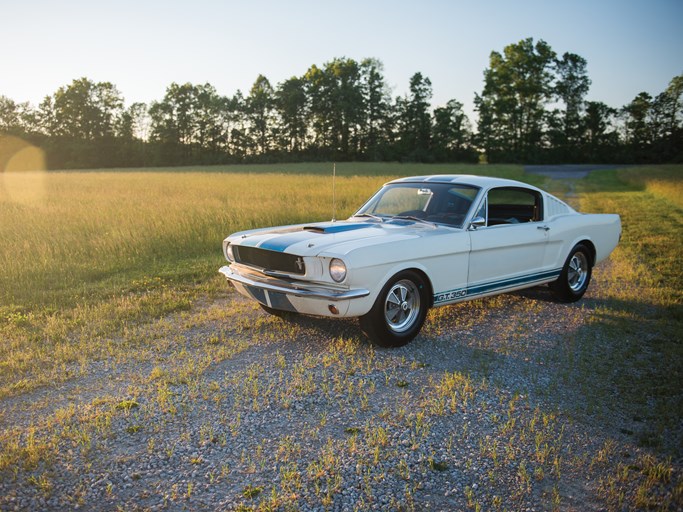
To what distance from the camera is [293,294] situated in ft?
14.9

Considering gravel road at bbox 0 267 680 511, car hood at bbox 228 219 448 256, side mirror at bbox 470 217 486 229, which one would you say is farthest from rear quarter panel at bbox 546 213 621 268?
car hood at bbox 228 219 448 256

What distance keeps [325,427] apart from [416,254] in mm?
1865

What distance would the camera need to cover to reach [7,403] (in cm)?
378

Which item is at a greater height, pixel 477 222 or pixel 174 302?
pixel 477 222

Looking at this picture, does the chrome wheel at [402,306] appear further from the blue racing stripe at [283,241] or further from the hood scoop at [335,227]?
the blue racing stripe at [283,241]

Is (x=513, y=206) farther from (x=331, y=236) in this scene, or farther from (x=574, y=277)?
(x=331, y=236)

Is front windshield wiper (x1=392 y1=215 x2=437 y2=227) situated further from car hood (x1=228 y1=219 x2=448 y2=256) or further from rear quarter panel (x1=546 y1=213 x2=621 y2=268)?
rear quarter panel (x1=546 y1=213 x2=621 y2=268)

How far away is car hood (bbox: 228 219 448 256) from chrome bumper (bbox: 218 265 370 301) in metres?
0.30

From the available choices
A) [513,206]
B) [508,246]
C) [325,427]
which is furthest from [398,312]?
[513,206]

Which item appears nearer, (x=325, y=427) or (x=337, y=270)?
(x=325, y=427)

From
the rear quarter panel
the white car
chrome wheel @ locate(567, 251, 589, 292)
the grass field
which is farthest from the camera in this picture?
chrome wheel @ locate(567, 251, 589, 292)

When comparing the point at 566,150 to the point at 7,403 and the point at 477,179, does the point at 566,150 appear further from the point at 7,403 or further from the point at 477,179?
the point at 7,403

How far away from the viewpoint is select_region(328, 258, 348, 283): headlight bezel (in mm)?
4375

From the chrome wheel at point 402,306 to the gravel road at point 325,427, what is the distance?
0.70ft
